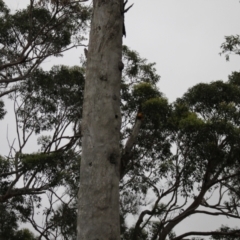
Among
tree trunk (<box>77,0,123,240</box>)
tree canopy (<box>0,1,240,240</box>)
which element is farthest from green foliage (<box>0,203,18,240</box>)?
tree trunk (<box>77,0,123,240</box>)

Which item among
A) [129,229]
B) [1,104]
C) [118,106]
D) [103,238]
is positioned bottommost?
[103,238]

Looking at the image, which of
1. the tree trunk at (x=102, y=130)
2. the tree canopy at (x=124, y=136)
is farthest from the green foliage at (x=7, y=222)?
the tree trunk at (x=102, y=130)

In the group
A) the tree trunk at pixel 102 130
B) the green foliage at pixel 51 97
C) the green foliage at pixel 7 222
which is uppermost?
the green foliage at pixel 51 97

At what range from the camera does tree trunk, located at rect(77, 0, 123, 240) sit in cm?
285

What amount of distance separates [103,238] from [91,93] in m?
0.92

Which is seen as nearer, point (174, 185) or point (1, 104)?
point (174, 185)

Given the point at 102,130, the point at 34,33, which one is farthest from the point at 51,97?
the point at 102,130

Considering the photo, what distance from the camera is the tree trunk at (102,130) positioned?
9.34ft

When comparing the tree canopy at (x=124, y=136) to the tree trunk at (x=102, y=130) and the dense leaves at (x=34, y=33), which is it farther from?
the tree trunk at (x=102, y=130)

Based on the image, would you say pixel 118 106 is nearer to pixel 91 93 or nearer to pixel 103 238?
pixel 91 93

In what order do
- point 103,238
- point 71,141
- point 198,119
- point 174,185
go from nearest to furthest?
point 103,238 → point 198,119 → point 174,185 → point 71,141

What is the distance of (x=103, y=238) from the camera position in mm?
2787

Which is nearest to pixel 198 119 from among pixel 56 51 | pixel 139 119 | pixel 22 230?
pixel 56 51

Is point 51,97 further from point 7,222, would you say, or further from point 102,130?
point 102,130
